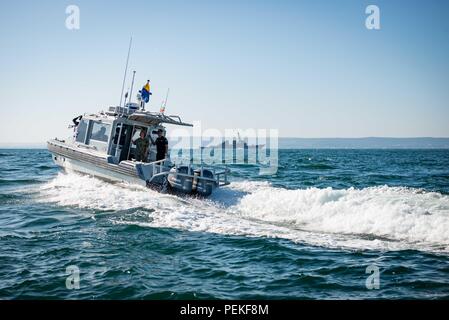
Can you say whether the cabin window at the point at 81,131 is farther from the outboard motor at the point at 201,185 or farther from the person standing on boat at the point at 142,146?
the outboard motor at the point at 201,185

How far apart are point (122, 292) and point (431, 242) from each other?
20.6 feet

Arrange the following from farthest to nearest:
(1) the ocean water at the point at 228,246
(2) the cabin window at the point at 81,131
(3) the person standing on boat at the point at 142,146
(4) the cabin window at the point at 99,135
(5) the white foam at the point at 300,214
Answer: (2) the cabin window at the point at 81,131
(4) the cabin window at the point at 99,135
(3) the person standing on boat at the point at 142,146
(5) the white foam at the point at 300,214
(1) the ocean water at the point at 228,246

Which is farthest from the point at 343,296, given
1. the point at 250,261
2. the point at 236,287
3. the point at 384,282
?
the point at 250,261

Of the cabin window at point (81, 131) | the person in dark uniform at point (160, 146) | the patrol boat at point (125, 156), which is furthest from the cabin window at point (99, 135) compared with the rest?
the person in dark uniform at point (160, 146)

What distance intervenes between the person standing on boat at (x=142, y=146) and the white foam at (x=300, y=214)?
2.01 m

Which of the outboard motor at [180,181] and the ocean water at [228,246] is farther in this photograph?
the outboard motor at [180,181]

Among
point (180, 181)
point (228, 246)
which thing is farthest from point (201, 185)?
point (228, 246)

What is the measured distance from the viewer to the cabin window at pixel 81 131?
17.1 m

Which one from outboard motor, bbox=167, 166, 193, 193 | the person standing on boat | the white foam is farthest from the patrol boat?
the white foam

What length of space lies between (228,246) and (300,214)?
11.1 feet

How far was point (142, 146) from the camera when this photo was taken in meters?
16.2

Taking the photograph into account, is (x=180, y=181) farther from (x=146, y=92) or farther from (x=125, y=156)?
(x=146, y=92)

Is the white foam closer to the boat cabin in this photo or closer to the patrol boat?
the patrol boat
